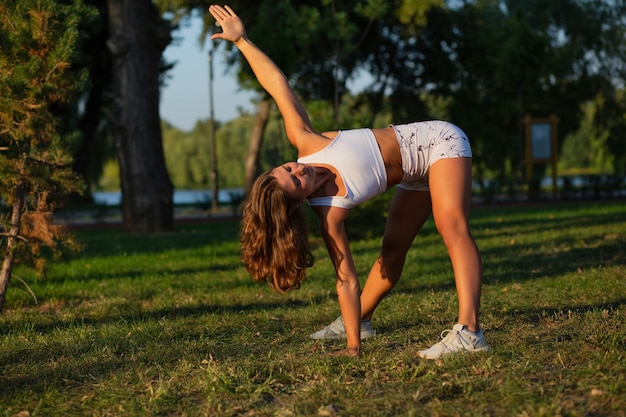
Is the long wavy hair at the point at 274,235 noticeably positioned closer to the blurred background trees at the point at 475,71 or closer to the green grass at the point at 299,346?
the green grass at the point at 299,346

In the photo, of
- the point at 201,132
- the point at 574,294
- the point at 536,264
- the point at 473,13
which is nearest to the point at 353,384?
the point at 574,294

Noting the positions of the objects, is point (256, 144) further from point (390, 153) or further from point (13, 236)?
point (390, 153)

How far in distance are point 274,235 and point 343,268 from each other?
428mm

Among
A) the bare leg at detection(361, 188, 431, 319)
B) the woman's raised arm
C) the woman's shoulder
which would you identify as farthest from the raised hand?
the bare leg at detection(361, 188, 431, 319)

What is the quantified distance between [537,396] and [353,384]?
34.4 inches

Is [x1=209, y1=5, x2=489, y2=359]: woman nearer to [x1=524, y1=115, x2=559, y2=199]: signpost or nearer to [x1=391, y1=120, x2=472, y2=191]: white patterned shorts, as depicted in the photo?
[x1=391, y1=120, x2=472, y2=191]: white patterned shorts

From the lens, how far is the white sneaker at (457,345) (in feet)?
14.7

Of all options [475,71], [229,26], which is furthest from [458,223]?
[475,71]

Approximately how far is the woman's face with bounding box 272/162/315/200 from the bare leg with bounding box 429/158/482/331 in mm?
734

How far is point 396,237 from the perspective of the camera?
16.8 feet

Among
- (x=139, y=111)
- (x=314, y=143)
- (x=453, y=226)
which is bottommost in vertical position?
(x=453, y=226)

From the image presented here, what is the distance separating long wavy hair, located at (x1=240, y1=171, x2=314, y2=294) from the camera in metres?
4.38

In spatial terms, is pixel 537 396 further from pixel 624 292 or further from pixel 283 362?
pixel 624 292

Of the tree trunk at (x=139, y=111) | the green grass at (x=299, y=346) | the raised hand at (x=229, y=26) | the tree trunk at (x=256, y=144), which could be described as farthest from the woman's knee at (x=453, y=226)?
the tree trunk at (x=256, y=144)
